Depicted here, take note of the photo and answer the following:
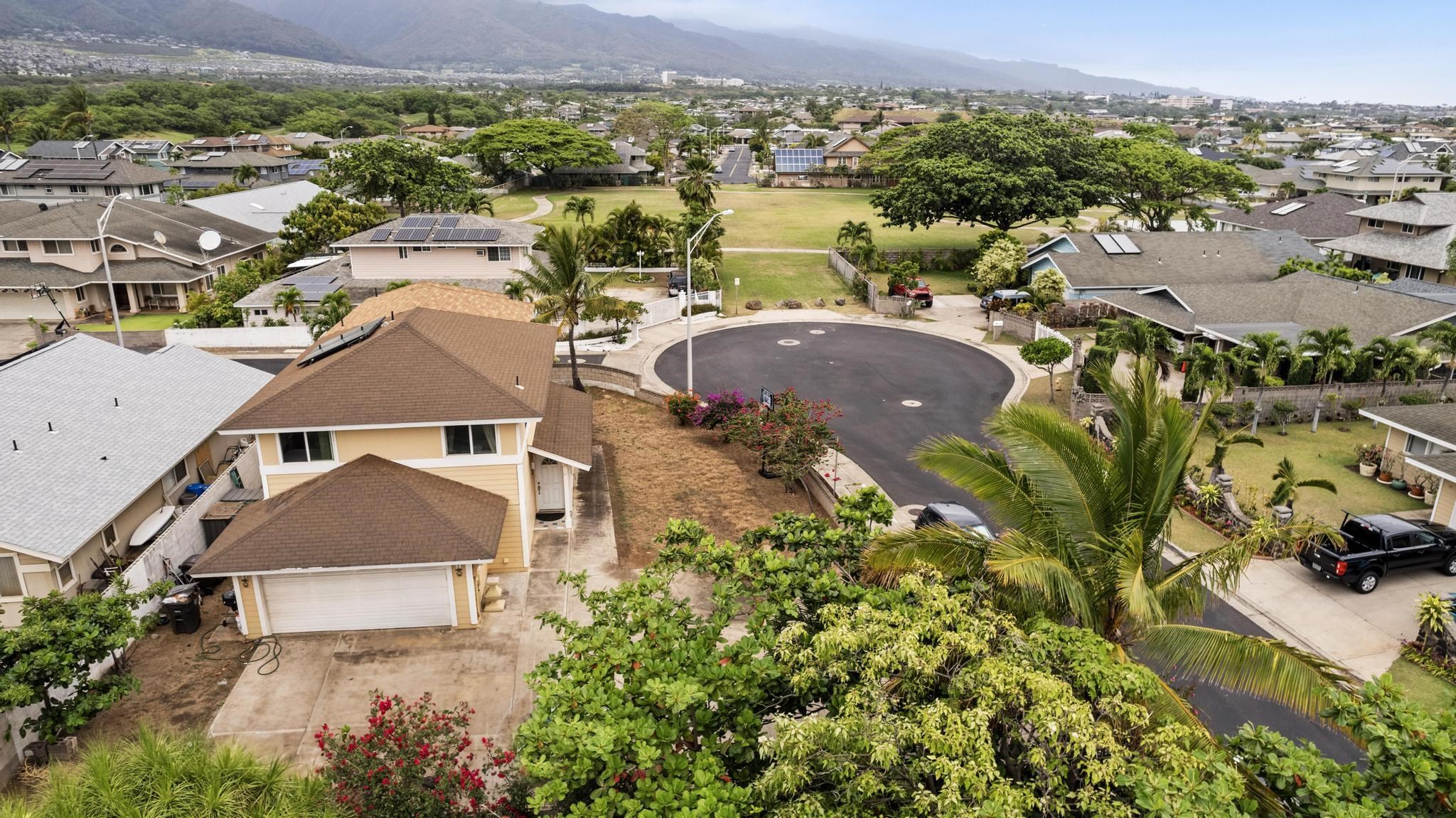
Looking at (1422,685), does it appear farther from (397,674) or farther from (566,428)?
(566,428)

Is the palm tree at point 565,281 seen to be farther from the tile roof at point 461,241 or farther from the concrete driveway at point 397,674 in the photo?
the concrete driveway at point 397,674

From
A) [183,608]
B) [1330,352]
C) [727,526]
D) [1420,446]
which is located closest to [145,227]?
[183,608]

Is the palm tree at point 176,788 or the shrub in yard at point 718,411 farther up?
the palm tree at point 176,788

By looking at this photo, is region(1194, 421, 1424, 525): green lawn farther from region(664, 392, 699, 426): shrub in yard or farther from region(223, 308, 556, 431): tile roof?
region(223, 308, 556, 431): tile roof

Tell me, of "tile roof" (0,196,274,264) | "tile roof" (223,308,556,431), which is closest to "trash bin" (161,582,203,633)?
"tile roof" (223,308,556,431)

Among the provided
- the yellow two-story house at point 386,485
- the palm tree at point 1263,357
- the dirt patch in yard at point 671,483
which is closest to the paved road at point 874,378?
the dirt patch in yard at point 671,483

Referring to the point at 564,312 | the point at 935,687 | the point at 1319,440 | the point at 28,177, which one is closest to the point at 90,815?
the point at 935,687

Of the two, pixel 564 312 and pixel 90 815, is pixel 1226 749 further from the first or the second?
pixel 564 312
